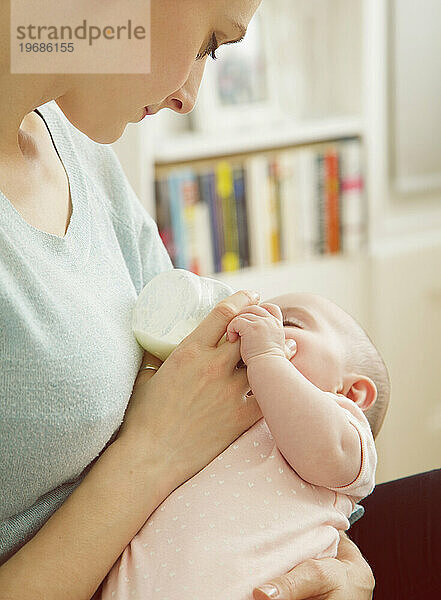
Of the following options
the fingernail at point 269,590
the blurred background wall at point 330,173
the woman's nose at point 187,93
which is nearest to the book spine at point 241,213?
the blurred background wall at point 330,173

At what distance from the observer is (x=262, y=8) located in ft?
8.29

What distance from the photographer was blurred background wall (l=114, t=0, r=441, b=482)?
2436mm

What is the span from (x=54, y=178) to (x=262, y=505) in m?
0.52

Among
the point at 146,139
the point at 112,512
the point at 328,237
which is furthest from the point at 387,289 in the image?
the point at 112,512

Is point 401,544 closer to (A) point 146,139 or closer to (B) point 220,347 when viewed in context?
(B) point 220,347

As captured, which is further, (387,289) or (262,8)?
(387,289)

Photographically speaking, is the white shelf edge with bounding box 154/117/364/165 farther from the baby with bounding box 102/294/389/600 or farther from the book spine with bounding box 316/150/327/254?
the baby with bounding box 102/294/389/600

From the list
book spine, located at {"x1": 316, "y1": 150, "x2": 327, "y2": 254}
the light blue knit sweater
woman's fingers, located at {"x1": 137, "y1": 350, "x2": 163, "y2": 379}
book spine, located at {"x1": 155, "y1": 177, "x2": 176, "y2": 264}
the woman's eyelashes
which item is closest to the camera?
the light blue knit sweater

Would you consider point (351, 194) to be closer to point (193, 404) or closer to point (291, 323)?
point (291, 323)

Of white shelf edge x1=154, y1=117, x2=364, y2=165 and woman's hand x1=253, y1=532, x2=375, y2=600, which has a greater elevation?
white shelf edge x1=154, y1=117, x2=364, y2=165

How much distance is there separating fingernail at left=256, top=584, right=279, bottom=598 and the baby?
0.8 inches

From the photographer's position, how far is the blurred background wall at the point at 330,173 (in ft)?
7.99

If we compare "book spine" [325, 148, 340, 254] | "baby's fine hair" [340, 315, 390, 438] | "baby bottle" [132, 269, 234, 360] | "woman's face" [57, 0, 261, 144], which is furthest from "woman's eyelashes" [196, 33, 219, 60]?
"book spine" [325, 148, 340, 254]

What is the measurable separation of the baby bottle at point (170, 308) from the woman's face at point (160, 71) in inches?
8.4
